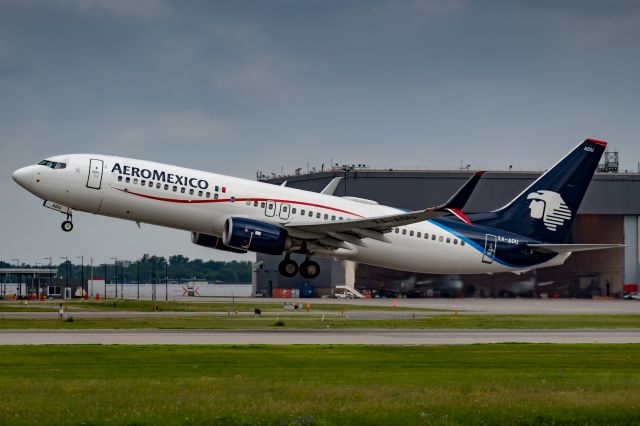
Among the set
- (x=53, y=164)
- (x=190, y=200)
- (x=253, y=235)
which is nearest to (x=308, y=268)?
(x=253, y=235)

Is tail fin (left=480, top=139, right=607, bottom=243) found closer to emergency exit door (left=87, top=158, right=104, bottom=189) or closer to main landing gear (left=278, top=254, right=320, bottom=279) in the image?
main landing gear (left=278, top=254, right=320, bottom=279)

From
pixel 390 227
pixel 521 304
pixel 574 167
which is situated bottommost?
→ pixel 521 304

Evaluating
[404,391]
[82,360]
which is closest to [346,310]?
[82,360]

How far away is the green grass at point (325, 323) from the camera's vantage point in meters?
58.3

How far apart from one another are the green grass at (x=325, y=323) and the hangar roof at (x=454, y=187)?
6327 centimetres

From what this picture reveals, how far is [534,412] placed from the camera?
24453mm

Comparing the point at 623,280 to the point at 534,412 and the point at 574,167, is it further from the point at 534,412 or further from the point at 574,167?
the point at 534,412

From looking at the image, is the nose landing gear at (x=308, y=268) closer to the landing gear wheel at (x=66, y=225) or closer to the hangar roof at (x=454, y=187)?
the landing gear wheel at (x=66, y=225)

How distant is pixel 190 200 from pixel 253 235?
143 inches

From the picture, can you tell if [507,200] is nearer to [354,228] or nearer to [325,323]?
[325,323]

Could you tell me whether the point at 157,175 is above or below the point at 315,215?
above

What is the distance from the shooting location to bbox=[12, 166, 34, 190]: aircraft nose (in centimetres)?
4869

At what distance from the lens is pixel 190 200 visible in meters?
49.2

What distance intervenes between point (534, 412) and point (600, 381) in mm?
6615
